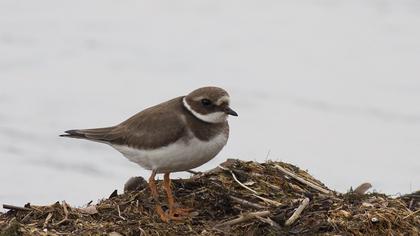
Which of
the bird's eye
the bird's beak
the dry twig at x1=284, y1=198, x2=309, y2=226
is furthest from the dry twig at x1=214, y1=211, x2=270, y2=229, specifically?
the bird's eye

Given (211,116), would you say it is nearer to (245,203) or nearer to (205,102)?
(205,102)

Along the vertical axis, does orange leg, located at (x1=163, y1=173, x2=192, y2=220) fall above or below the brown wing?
below

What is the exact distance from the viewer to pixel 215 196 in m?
9.41

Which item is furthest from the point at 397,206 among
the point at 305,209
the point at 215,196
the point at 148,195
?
the point at 148,195

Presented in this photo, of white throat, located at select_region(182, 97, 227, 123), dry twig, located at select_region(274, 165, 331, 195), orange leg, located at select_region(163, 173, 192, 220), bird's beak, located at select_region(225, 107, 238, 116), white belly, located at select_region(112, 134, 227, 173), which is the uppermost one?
bird's beak, located at select_region(225, 107, 238, 116)

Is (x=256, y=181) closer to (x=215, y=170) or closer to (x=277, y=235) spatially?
(x=215, y=170)

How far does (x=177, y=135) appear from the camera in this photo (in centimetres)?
957

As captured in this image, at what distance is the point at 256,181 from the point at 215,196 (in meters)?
0.51

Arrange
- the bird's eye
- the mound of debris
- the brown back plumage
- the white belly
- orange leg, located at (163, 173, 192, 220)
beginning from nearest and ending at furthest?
the mound of debris
orange leg, located at (163, 173, 192, 220)
the white belly
the brown back plumage
the bird's eye

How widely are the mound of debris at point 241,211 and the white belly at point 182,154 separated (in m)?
0.29

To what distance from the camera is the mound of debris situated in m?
8.63

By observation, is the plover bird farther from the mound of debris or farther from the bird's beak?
the mound of debris

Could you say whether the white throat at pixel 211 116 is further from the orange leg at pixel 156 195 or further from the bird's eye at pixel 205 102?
the orange leg at pixel 156 195

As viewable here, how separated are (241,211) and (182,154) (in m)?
0.81
